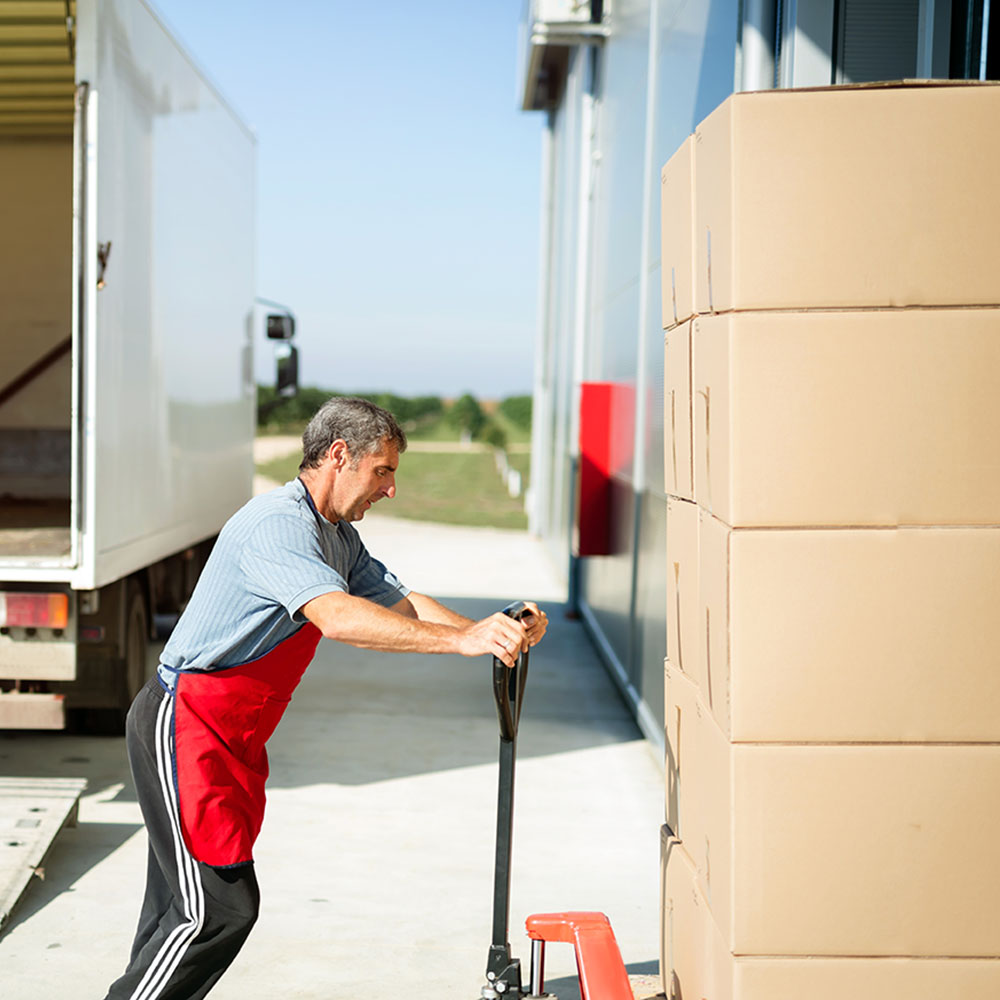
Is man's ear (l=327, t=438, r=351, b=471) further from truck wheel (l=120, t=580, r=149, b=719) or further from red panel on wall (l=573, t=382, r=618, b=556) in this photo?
red panel on wall (l=573, t=382, r=618, b=556)

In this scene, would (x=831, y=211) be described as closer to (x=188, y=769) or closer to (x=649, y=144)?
(x=188, y=769)

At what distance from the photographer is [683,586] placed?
314cm

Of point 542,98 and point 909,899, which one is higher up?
point 542,98

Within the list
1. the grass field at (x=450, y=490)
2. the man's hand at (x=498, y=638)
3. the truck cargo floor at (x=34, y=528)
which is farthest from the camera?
the grass field at (x=450, y=490)

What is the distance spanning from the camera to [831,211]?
254 centimetres

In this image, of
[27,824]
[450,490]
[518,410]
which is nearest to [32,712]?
[27,824]

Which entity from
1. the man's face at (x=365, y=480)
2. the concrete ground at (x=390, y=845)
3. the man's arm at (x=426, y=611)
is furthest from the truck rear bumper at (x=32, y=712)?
the man's face at (x=365, y=480)

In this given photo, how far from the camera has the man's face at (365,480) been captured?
10.2 feet

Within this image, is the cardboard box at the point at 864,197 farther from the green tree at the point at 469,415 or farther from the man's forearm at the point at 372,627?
the green tree at the point at 469,415

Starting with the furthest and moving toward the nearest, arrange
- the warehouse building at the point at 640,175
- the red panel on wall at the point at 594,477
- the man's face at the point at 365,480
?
the red panel on wall at the point at 594,477 < the warehouse building at the point at 640,175 < the man's face at the point at 365,480

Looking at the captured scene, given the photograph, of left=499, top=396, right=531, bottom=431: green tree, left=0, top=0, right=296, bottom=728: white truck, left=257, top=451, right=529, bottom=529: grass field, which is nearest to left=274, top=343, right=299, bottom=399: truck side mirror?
→ left=0, top=0, right=296, bottom=728: white truck

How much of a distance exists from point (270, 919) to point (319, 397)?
39.7 meters

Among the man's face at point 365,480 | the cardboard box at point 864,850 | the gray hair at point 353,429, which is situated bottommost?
the cardboard box at point 864,850

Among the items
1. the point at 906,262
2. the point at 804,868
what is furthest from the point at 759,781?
the point at 906,262
